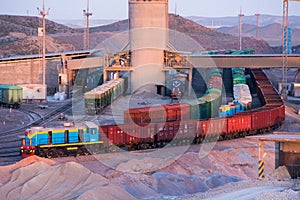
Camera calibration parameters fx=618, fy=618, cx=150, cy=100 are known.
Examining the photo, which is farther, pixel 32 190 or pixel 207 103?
pixel 207 103

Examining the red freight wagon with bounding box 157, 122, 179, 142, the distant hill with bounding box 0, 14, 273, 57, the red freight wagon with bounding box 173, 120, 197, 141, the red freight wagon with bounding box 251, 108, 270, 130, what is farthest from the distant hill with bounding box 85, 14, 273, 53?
the red freight wagon with bounding box 157, 122, 179, 142

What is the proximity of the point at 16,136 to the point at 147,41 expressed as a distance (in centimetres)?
2314

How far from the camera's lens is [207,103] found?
3741cm

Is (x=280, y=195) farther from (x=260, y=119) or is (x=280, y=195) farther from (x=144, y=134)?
(x=260, y=119)

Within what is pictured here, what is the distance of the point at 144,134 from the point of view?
1172 inches

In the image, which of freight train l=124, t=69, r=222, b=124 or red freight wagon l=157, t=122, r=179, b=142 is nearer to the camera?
red freight wagon l=157, t=122, r=179, b=142

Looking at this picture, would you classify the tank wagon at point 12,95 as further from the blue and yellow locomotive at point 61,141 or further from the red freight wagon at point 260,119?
the red freight wagon at point 260,119

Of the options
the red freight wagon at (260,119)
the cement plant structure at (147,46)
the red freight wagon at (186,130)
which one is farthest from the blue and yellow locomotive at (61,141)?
the cement plant structure at (147,46)

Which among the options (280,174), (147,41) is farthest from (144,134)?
(147,41)

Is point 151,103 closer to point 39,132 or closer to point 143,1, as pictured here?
point 143,1

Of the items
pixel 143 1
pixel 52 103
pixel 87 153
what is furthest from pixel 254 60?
pixel 87 153

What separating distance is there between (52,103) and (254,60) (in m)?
19.6

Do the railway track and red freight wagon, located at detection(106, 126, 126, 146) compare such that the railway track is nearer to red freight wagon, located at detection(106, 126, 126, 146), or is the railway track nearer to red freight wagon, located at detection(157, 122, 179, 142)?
red freight wagon, located at detection(106, 126, 126, 146)

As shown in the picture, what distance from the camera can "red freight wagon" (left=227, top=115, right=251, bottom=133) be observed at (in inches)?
1304
